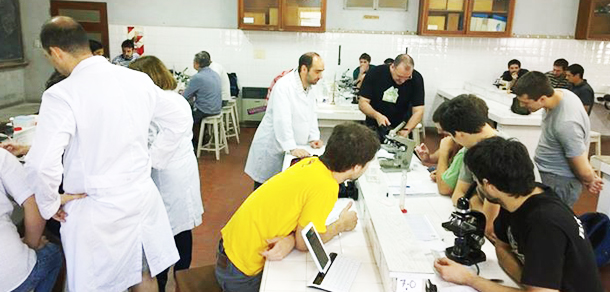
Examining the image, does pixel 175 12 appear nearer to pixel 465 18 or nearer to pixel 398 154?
pixel 465 18

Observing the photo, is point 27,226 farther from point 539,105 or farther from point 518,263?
point 539,105

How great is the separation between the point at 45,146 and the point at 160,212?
641 millimetres

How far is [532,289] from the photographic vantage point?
1.63 meters

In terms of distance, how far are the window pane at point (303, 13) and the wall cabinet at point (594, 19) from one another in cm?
393

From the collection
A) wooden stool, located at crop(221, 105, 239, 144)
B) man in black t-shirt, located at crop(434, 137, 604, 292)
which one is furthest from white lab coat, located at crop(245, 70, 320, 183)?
wooden stool, located at crop(221, 105, 239, 144)

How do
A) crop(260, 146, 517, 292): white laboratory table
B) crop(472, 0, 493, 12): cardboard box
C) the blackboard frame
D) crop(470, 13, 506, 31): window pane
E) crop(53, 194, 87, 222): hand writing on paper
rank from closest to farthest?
crop(260, 146, 517, 292): white laboratory table
crop(53, 194, 87, 222): hand writing on paper
crop(472, 0, 493, 12): cardboard box
crop(470, 13, 506, 31): window pane
the blackboard frame

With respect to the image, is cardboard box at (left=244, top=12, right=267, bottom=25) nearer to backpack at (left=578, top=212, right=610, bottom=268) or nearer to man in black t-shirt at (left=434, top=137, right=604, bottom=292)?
backpack at (left=578, top=212, right=610, bottom=268)

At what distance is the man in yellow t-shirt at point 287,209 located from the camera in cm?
189

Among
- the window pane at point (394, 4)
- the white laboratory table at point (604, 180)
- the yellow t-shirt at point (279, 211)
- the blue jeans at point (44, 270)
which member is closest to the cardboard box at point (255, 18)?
the window pane at point (394, 4)

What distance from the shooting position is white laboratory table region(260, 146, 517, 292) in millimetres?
1764

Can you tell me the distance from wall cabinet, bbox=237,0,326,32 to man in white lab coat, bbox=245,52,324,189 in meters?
3.86

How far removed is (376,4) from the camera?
752 centimetres

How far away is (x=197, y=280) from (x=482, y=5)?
20.7 ft

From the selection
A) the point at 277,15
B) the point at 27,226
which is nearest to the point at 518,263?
the point at 27,226
